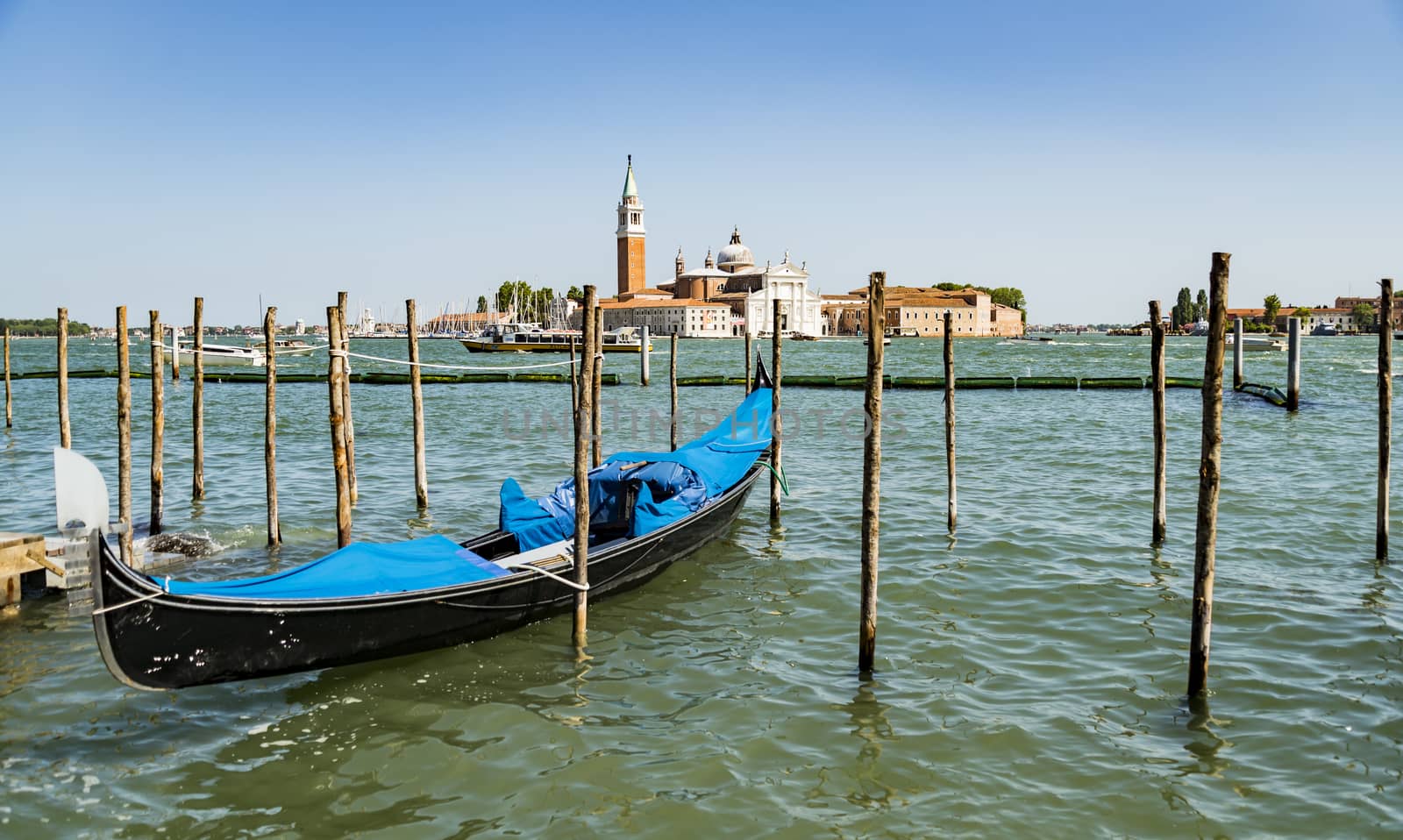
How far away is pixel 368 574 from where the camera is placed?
523 centimetres

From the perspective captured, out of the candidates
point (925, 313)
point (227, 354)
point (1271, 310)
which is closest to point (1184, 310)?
point (1271, 310)

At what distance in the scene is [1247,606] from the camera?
21.1 feet

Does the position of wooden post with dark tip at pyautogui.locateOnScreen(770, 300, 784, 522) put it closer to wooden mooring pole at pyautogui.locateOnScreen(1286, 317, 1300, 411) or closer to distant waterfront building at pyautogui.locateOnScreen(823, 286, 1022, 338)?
wooden mooring pole at pyautogui.locateOnScreen(1286, 317, 1300, 411)

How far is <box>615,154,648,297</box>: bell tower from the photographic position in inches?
3878

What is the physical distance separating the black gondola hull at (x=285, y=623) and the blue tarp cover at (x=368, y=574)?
83mm

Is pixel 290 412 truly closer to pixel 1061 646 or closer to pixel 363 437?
pixel 363 437

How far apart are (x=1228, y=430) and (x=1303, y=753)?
13818 millimetres

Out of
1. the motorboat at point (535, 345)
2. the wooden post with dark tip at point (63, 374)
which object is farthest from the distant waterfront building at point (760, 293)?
the wooden post with dark tip at point (63, 374)

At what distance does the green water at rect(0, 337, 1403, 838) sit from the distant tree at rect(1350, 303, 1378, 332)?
118 m

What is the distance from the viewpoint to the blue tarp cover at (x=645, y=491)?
271 inches

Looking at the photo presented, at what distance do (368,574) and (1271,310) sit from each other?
125305mm

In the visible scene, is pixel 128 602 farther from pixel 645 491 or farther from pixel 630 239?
pixel 630 239

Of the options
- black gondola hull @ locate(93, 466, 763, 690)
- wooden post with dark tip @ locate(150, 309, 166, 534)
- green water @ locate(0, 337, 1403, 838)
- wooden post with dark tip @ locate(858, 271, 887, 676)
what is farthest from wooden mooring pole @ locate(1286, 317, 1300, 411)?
wooden post with dark tip @ locate(150, 309, 166, 534)

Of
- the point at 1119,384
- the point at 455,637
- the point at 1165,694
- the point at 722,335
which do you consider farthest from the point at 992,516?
the point at 722,335
